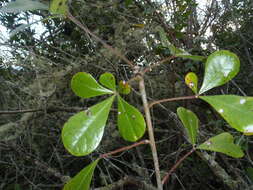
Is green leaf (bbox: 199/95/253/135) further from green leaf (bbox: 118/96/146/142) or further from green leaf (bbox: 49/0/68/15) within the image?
green leaf (bbox: 49/0/68/15)

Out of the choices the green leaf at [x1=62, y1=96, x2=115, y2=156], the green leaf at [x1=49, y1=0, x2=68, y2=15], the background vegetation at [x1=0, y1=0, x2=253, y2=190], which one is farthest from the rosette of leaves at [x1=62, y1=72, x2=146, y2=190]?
the background vegetation at [x1=0, y1=0, x2=253, y2=190]

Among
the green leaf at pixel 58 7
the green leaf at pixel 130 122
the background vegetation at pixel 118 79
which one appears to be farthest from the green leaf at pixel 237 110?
the background vegetation at pixel 118 79

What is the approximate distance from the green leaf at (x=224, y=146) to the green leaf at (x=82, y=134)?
222 millimetres

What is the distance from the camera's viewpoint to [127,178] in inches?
37.6

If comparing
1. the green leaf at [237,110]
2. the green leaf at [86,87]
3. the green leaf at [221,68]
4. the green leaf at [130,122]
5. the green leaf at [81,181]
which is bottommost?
the green leaf at [81,181]

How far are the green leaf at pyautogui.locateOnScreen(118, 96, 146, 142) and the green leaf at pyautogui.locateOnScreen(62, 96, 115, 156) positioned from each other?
38 millimetres

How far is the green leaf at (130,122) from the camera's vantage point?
313 mm

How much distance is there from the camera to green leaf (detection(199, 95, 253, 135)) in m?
0.30

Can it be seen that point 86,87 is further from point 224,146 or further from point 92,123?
point 224,146

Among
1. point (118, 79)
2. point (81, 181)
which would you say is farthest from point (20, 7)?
point (118, 79)

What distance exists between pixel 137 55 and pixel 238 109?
3.63 feet

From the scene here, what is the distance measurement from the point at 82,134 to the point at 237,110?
0.75ft

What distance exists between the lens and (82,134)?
0.30 metres

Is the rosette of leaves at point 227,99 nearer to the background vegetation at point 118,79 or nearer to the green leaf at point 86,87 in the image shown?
the green leaf at point 86,87
